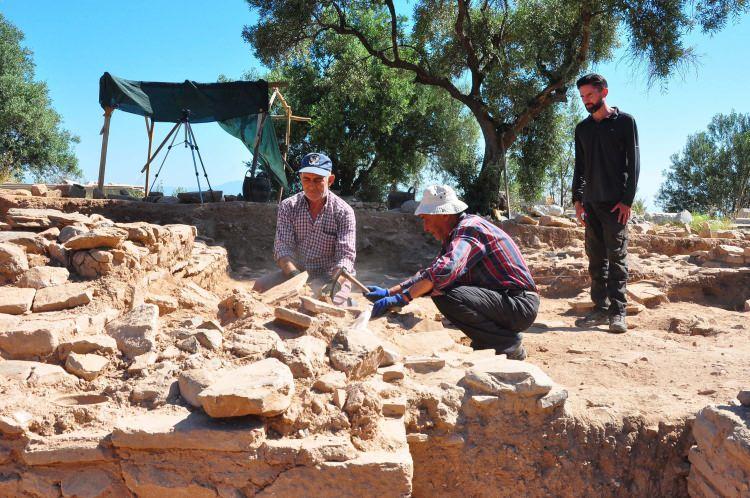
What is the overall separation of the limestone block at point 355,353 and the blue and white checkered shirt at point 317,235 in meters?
1.52

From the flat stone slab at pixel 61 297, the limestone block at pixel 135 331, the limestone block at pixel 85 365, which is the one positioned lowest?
the limestone block at pixel 85 365

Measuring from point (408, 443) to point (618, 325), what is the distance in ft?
10.1

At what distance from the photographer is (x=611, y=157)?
16.4 feet

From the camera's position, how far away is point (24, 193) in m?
8.91

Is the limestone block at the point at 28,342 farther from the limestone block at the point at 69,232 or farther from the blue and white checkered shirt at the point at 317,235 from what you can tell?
the blue and white checkered shirt at the point at 317,235

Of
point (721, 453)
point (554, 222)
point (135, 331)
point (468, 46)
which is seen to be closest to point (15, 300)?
point (135, 331)

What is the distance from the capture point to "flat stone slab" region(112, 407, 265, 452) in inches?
87.7

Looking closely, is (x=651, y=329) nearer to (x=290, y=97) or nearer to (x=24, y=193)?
(x=24, y=193)

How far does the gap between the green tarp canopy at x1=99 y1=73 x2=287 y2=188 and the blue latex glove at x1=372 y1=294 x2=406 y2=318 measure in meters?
7.24

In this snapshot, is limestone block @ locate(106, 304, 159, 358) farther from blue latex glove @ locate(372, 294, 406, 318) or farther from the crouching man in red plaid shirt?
the crouching man in red plaid shirt

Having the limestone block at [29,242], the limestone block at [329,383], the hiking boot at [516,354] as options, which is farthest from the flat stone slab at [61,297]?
the hiking boot at [516,354]

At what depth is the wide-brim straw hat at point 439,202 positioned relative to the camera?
376cm

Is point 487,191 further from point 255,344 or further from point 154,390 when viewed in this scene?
point 154,390

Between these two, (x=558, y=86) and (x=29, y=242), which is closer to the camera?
(x=29, y=242)
